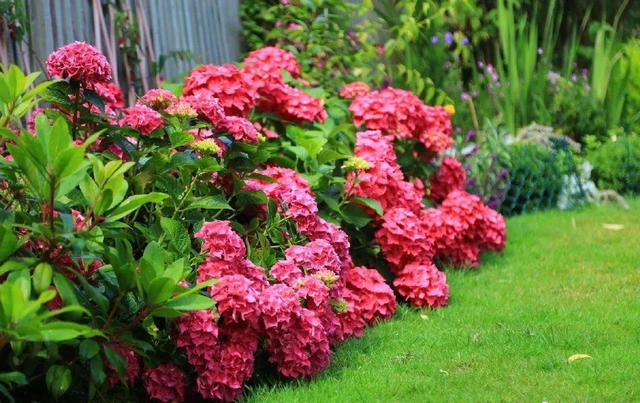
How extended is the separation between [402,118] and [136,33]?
156 cm

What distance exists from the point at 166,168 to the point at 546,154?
14.9 ft

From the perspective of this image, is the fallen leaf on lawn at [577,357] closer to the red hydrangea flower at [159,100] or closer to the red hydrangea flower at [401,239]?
the red hydrangea flower at [401,239]

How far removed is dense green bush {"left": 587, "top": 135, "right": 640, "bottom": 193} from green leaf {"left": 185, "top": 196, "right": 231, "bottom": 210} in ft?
16.5

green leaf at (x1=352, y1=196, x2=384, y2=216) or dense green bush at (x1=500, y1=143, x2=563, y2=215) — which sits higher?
green leaf at (x1=352, y1=196, x2=384, y2=216)

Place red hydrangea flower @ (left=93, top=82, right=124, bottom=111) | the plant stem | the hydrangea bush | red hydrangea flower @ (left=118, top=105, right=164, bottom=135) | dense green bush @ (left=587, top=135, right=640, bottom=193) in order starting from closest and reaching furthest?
the hydrangea bush, the plant stem, red hydrangea flower @ (left=118, top=105, right=164, bottom=135), red hydrangea flower @ (left=93, top=82, right=124, bottom=111), dense green bush @ (left=587, top=135, right=640, bottom=193)

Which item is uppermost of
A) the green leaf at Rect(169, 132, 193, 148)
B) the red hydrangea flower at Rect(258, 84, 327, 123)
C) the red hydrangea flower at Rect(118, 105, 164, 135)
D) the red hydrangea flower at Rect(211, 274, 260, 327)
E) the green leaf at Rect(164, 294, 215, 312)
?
the red hydrangea flower at Rect(118, 105, 164, 135)

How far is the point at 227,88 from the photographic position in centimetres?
478

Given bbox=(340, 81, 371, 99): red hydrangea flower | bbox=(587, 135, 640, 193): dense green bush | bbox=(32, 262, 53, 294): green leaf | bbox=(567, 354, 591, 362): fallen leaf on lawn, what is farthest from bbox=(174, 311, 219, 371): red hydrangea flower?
bbox=(587, 135, 640, 193): dense green bush

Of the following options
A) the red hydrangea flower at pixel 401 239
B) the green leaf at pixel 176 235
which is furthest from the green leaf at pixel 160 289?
the red hydrangea flower at pixel 401 239

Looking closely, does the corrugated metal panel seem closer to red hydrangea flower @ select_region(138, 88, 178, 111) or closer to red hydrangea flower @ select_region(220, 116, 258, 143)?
red hydrangea flower @ select_region(138, 88, 178, 111)

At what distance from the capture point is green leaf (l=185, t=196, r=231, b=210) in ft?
12.6

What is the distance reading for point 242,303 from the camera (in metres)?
3.47

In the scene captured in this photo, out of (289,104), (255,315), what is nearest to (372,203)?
(289,104)

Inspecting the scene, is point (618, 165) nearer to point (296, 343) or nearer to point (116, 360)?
point (296, 343)
